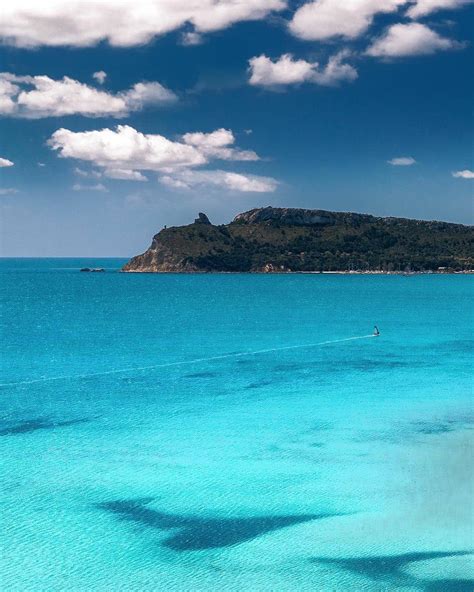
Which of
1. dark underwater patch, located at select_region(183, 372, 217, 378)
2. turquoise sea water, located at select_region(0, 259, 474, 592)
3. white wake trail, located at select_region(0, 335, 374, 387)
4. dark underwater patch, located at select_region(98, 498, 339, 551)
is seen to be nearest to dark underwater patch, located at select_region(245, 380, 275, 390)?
turquoise sea water, located at select_region(0, 259, 474, 592)

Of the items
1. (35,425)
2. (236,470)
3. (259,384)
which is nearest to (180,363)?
(259,384)

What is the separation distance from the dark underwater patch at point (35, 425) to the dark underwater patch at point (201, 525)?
967 cm

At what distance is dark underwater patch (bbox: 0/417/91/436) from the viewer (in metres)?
29.8

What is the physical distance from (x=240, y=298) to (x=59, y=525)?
10855 centimetres

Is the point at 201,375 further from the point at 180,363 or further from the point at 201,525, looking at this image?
the point at 201,525

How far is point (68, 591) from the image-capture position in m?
16.9

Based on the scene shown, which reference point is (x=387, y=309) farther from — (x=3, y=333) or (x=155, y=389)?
(x=155, y=389)

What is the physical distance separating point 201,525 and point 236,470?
507cm

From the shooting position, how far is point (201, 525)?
20.1 m

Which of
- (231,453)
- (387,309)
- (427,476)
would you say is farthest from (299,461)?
(387,309)

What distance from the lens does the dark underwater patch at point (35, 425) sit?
29797 mm

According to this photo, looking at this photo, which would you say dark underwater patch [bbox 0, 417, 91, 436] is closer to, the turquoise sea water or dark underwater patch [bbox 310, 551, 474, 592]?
the turquoise sea water

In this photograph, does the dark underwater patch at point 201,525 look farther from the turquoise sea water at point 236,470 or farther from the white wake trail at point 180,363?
the white wake trail at point 180,363

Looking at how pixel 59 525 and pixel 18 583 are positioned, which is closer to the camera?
pixel 18 583
